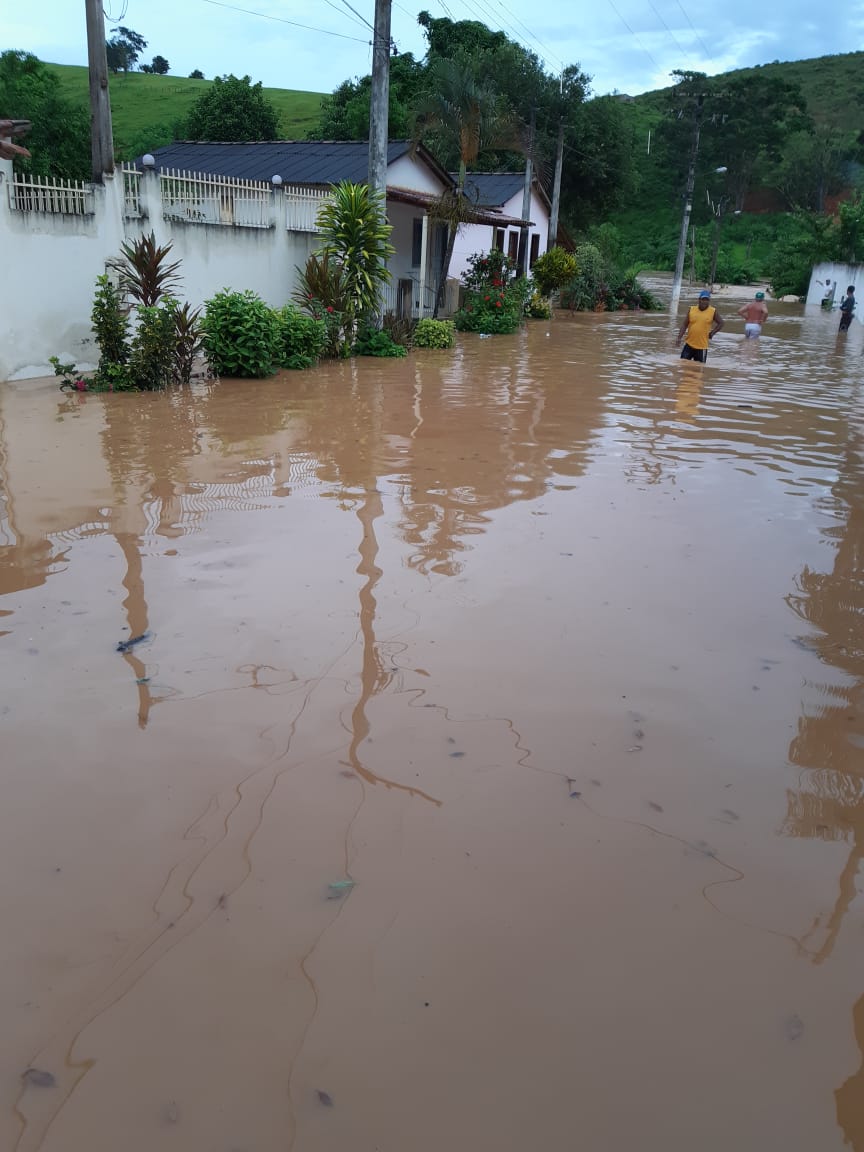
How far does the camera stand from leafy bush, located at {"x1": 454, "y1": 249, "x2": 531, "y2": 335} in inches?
915

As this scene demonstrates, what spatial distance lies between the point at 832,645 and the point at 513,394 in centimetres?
867

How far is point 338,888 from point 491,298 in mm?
22242

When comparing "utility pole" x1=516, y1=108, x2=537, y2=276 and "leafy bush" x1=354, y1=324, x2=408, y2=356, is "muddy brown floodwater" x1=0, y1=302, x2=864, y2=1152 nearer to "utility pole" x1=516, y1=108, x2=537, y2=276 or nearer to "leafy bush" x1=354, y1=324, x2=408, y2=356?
"leafy bush" x1=354, y1=324, x2=408, y2=356

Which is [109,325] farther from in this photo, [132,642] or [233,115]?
[233,115]

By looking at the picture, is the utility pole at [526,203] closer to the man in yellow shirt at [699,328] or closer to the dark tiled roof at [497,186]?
the dark tiled roof at [497,186]

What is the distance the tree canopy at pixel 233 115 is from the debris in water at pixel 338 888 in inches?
1798

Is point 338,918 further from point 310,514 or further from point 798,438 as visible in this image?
point 798,438

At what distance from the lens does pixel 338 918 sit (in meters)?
2.82

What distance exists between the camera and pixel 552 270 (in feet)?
102

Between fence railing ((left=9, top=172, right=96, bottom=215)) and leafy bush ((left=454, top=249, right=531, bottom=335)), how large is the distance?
40.3ft

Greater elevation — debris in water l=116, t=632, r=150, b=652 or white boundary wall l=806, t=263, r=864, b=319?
white boundary wall l=806, t=263, r=864, b=319

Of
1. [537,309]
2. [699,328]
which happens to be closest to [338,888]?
[699,328]

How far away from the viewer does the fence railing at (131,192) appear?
42.7 feet

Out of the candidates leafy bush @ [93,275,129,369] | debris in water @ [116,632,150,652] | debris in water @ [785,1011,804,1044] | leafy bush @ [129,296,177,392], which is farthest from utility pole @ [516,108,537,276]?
debris in water @ [785,1011,804,1044]
